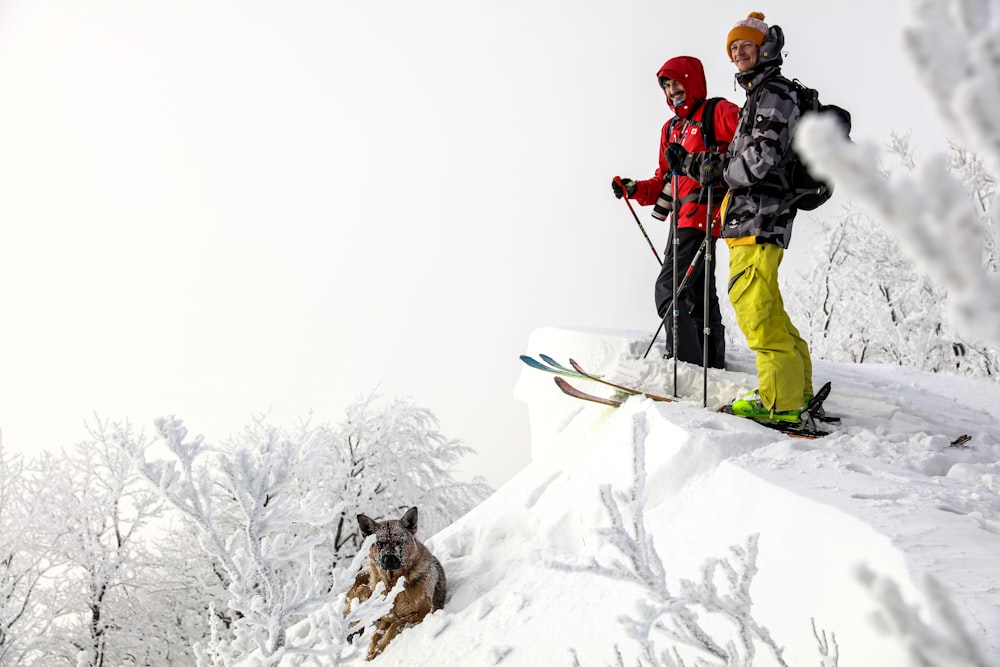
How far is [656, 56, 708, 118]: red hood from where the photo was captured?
505 centimetres

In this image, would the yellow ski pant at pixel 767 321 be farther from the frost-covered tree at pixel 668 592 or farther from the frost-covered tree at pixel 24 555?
the frost-covered tree at pixel 24 555

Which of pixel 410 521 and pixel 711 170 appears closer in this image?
pixel 410 521

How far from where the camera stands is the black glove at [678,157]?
4602 mm

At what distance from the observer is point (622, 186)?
18.7ft

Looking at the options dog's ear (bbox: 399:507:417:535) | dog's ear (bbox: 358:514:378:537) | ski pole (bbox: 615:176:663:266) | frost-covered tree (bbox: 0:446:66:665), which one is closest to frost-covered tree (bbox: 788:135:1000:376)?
ski pole (bbox: 615:176:663:266)

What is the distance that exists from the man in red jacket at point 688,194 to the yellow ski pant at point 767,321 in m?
0.56

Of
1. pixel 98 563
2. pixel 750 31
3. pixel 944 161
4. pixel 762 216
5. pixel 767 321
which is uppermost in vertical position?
pixel 750 31

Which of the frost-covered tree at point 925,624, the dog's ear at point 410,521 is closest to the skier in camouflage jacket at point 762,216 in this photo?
the dog's ear at point 410,521

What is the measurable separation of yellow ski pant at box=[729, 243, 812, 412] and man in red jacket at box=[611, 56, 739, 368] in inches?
22.1

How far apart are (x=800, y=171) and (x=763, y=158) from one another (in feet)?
1.12

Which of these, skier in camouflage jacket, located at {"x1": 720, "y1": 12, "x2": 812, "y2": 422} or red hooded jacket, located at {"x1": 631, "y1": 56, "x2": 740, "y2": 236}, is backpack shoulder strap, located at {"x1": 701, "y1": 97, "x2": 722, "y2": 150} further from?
skier in camouflage jacket, located at {"x1": 720, "y1": 12, "x2": 812, "y2": 422}

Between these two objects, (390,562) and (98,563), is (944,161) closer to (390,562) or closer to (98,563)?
(390,562)

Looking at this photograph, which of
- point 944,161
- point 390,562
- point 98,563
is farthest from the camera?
point 98,563

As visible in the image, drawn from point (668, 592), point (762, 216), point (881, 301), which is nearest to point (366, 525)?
point (668, 592)
